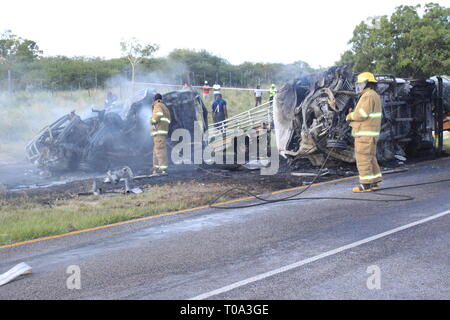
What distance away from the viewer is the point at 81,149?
43.0 feet

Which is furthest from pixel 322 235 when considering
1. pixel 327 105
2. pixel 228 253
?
pixel 327 105

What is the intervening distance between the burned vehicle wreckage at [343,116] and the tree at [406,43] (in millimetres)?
11666

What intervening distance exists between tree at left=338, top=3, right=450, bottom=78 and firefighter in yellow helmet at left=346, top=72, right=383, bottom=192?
56.1ft

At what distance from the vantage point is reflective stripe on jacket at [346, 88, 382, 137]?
9.02 meters

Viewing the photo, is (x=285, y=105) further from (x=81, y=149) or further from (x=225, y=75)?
(x=225, y=75)

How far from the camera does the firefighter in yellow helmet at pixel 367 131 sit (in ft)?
29.6

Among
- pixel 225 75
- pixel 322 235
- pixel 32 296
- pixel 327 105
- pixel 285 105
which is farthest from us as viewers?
pixel 225 75

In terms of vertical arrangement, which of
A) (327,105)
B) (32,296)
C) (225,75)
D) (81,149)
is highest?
(225,75)

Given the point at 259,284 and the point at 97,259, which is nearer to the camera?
the point at 259,284

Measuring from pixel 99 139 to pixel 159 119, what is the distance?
73.5 inches

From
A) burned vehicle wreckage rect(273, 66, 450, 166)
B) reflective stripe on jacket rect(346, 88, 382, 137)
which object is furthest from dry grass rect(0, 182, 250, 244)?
burned vehicle wreckage rect(273, 66, 450, 166)

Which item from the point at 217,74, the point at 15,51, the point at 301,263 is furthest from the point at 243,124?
the point at 217,74

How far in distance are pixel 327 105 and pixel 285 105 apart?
5.06 feet

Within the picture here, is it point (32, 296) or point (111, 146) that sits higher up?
point (111, 146)
